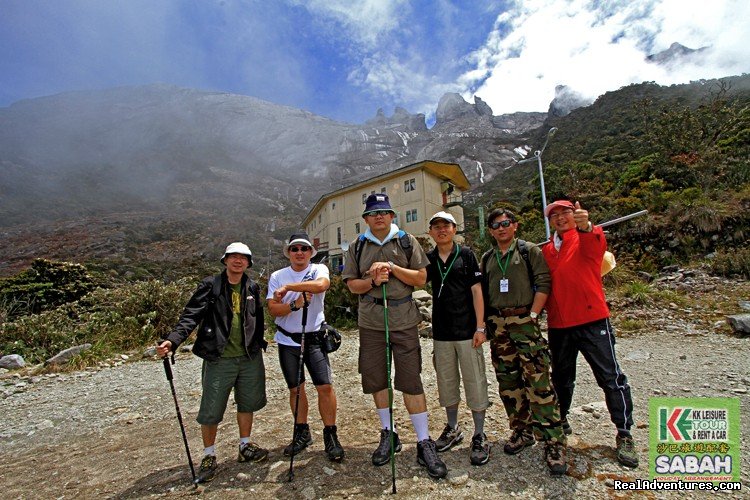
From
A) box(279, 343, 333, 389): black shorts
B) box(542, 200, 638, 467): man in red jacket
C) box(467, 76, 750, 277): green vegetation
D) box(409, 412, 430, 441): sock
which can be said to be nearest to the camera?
box(542, 200, 638, 467): man in red jacket

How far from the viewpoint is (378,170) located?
10744 centimetres

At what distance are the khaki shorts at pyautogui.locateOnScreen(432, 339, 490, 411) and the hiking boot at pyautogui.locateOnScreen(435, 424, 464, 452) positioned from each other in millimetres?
291

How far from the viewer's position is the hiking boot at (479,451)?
113 inches

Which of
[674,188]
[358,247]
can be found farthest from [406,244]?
[674,188]

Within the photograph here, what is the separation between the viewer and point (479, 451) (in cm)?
293

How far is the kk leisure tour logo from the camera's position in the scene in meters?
2.60

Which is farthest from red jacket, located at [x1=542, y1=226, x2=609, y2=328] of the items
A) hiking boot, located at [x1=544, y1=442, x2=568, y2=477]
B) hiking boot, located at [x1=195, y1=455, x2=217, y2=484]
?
hiking boot, located at [x1=195, y1=455, x2=217, y2=484]

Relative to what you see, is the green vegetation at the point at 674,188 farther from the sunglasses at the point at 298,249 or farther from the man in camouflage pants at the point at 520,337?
the sunglasses at the point at 298,249

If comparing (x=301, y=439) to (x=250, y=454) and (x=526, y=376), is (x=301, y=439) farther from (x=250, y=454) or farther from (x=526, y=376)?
(x=526, y=376)

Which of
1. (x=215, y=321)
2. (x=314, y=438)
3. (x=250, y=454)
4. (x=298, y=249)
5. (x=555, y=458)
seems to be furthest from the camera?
(x=314, y=438)

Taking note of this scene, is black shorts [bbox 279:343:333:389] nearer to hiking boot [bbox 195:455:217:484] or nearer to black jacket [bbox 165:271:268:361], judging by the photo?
black jacket [bbox 165:271:268:361]

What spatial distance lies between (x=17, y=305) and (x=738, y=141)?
32.6 m

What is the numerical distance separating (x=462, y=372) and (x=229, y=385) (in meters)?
2.02

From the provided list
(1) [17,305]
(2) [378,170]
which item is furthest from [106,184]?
(1) [17,305]
